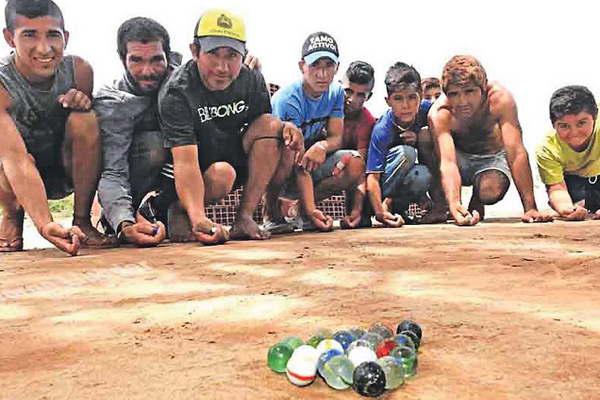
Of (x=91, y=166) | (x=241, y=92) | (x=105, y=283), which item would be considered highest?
(x=241, y=92)

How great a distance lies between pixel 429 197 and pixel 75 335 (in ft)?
11.4

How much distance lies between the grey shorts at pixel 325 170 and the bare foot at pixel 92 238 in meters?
1.17

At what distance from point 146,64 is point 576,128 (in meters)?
2.71

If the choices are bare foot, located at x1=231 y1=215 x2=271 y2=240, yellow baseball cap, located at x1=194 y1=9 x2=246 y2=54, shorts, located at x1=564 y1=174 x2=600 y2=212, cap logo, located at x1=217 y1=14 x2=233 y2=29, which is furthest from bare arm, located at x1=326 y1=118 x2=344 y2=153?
shorts, located at x1=564 y1=174 x2=600 y2=212

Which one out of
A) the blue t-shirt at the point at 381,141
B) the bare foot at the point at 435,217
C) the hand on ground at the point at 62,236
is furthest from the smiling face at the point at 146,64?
the bare foot at the point at 435,217

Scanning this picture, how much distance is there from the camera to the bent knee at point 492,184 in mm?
4359

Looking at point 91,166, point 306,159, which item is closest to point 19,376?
point 91,166

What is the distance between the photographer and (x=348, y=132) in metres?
4.56

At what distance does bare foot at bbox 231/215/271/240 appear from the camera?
11.2 feet

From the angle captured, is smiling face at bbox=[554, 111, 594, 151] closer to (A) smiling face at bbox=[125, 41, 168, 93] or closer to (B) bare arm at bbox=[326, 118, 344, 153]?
(B) bare arm at bbox=[326, 118, 344, 153]

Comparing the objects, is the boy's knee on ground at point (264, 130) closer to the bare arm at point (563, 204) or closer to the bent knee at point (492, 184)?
the bent knee at point (492, 184)

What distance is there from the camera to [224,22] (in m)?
3.26

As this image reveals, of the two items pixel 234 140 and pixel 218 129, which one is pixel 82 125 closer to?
pixel 218 129

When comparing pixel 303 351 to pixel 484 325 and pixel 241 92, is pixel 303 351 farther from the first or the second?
pixel 241 92
